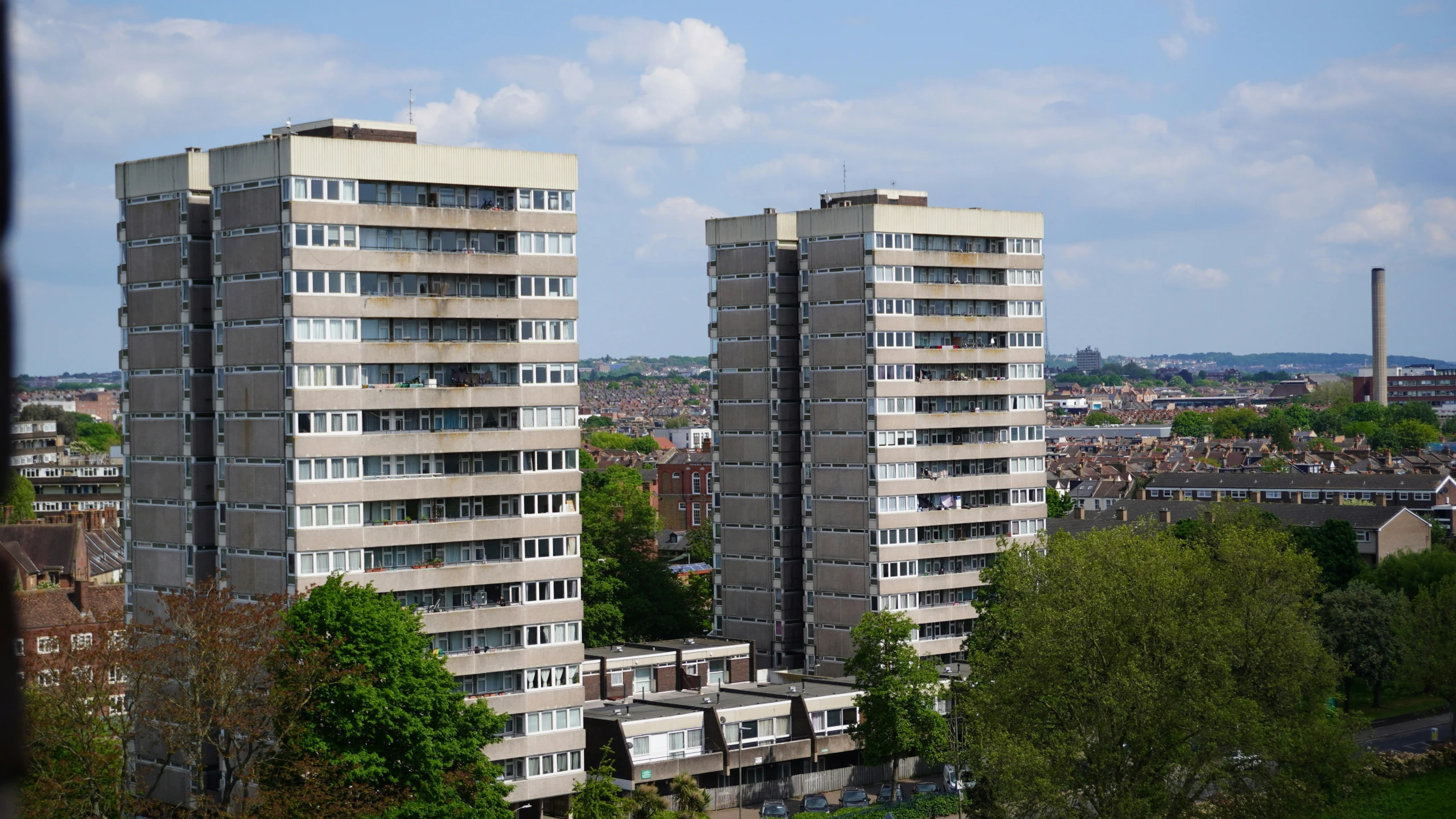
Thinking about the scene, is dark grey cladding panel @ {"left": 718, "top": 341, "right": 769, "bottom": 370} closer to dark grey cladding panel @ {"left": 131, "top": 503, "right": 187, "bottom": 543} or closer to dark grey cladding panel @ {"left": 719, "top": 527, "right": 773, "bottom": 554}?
dark grey cladding panel @ {"left": 719, "top": 527, "right": 773, "bottom": 554}

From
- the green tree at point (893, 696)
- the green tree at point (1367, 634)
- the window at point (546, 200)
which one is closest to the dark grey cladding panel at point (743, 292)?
the green tree at point (893, 696)

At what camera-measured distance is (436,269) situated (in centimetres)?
7969

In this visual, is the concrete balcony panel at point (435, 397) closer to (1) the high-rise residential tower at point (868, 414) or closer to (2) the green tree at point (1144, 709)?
(2) the green tree at point (1144, 709)

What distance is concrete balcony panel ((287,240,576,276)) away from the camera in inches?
2985

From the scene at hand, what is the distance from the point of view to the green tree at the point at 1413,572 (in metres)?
131

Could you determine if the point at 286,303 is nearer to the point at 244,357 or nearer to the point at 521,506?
the point at 244,357

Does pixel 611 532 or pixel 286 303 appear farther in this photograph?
pixel 611 532

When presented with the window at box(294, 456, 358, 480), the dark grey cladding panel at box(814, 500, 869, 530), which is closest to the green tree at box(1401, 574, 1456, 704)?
the dark grey cladding panel at box(814, 500, 869, 530)

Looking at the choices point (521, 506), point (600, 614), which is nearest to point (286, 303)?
point (521, 506)

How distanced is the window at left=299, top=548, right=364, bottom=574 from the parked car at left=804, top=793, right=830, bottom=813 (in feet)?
103

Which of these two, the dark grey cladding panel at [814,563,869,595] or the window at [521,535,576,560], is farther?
the dark grey cladding panel at [814,563,869,595]

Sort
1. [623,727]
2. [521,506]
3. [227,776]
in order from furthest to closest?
[623,727], [521,506], [227,776]

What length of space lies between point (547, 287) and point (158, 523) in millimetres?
24606

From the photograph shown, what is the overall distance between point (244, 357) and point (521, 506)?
16.7 m
